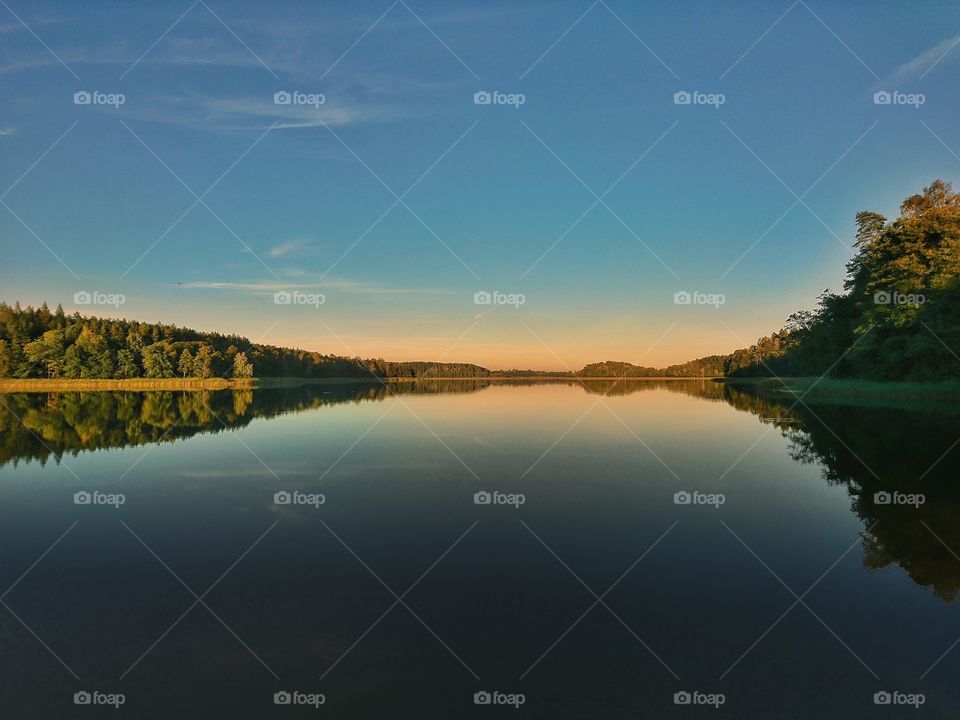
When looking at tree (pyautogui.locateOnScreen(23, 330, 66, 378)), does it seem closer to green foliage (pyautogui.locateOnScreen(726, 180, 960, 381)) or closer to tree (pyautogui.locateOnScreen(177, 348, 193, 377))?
tree (pyautogui.locateOnScreen(177, 348, 193, 377))

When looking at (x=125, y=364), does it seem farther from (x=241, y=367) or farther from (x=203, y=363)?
(x=241, y=367)

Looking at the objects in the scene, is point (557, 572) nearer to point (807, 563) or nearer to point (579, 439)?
point (807, 563)

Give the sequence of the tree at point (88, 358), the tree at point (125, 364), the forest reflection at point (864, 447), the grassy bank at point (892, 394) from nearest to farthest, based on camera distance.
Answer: the forest reflection at point (864, 447)
the grassy bank at point (892, 394)
the tree at point (88, 358)
the tree at point (125, 364)

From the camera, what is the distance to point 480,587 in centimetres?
981

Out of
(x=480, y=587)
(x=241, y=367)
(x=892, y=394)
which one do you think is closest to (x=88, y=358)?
(x=241, y=367)

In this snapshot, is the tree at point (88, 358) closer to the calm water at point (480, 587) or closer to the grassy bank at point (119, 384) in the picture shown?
the grassy bank at point (119, 384)

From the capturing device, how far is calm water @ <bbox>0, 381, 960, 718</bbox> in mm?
7035

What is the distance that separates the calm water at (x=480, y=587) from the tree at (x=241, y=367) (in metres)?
122

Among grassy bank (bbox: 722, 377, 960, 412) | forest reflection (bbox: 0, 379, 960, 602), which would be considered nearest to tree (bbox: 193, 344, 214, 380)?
forest reflection (bbox: 0, 379, 960, 602)

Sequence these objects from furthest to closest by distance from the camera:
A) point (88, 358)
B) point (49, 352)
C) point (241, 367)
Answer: point (241, 367) → point (88, 358) → point (49, 352)

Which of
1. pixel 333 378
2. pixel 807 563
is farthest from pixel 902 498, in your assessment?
pixel 333 378

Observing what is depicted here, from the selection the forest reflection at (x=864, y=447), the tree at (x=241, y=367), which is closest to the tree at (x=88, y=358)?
the tree at (x=241, y=367)

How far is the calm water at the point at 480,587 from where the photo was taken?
23.1ft

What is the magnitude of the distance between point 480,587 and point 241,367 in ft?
460
